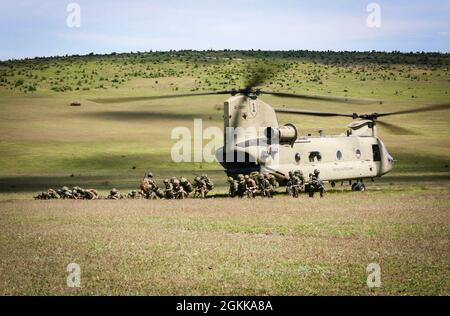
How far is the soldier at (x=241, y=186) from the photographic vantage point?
1214 inches

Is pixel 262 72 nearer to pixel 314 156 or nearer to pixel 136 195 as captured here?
pixel 314 156

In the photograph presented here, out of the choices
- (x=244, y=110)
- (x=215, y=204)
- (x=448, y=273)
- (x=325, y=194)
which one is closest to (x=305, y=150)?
(x=325, y=194)

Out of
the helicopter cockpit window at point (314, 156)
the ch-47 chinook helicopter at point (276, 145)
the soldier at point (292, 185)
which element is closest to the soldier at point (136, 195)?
the ch-47 chinook helicopter at point (276, 145)

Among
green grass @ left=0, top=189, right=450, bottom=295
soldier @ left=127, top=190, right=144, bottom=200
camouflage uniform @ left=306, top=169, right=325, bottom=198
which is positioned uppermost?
green grass @ left=0, top=189, right=450, bottom=295

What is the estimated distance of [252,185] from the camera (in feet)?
102

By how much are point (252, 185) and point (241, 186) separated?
51 centimetres

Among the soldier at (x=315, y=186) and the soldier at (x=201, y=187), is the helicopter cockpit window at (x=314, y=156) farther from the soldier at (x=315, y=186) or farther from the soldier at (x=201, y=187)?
the soldier at (x=201, y=187)

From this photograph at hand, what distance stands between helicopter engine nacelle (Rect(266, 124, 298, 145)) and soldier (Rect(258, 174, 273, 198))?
6.36ft

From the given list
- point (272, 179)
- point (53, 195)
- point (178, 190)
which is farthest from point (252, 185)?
point (53, 195)

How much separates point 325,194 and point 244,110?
6.04 metres

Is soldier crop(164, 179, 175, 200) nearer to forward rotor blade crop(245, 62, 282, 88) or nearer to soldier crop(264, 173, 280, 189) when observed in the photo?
soldier crop(264, 173, 280, 189)

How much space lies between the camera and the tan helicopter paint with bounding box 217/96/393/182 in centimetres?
3108

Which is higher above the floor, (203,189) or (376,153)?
(376,153)

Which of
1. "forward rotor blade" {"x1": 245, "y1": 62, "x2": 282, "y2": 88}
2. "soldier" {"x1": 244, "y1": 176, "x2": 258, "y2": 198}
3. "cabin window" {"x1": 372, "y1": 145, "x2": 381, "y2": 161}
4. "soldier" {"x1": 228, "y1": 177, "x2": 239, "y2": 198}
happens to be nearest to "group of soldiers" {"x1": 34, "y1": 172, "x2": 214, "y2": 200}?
"soldier" {"x1": 228, "y1": 177, "x2": 239, "y2": 198}
